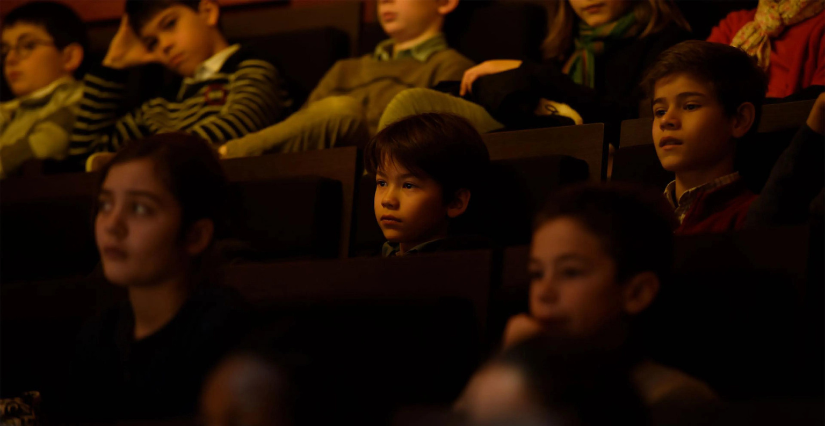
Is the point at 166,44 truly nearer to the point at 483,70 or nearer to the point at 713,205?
the point at 483,70

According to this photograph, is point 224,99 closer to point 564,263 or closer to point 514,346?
point 564,263

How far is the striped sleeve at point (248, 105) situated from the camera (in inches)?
58.2

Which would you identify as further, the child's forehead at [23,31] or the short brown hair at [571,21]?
the child's forehead at [23,31]

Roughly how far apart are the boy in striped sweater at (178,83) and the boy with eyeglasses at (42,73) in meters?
0.05

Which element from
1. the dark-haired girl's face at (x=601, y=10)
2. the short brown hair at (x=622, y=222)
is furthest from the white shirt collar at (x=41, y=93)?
the short brown hair at (x=622, y=222)

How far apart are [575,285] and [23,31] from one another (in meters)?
1.46

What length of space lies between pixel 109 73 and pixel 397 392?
3.88 feet

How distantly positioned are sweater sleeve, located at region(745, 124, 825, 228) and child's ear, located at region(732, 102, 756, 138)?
0.15 metres

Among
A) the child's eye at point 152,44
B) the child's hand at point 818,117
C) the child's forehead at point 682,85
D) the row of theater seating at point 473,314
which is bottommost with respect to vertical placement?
the child's eye at point 152,44

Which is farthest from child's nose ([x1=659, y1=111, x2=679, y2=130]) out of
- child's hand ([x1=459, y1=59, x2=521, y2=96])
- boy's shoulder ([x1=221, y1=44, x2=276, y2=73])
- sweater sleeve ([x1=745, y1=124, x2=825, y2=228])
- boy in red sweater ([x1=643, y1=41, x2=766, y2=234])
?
boy's shoulder ([x1=221, y1=44, x2=276, y2=73])

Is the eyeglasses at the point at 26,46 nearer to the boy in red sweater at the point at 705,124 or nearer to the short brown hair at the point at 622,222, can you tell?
the boy in red sweater at the point at 705,124

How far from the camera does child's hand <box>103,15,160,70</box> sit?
180 centimetres

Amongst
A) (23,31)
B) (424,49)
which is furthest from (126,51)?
(424,49)

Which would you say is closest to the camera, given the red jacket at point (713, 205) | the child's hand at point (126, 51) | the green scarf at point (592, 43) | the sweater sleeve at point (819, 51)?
the red jacket at point (713, 205)
